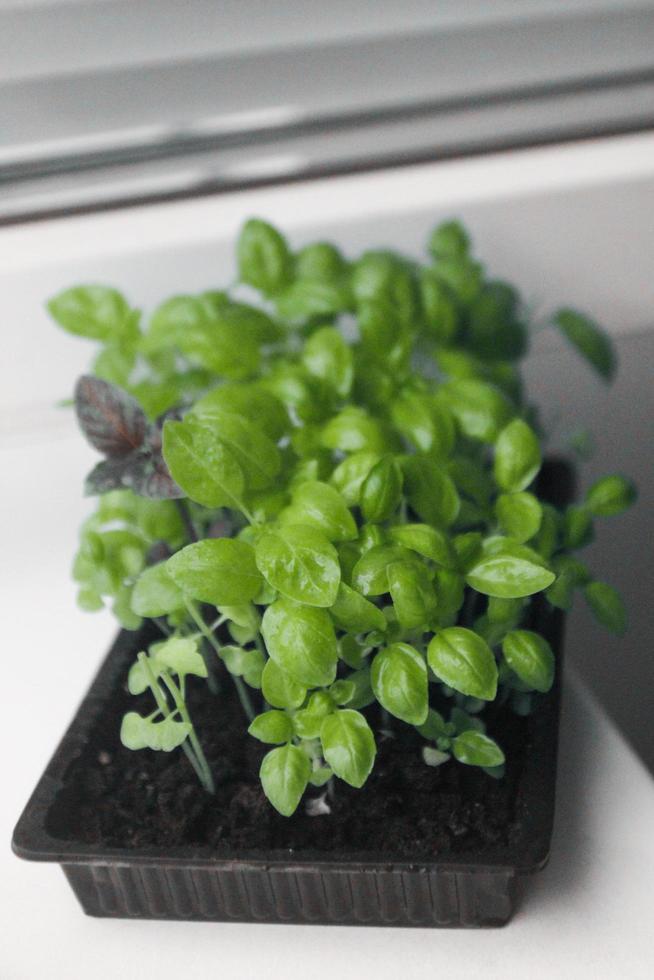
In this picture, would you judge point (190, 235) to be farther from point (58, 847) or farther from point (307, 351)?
point (58, 847)

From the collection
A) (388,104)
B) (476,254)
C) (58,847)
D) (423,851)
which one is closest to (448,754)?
(423,851)

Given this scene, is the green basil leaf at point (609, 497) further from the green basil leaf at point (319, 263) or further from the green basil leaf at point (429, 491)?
the green basil leaf at point (319, 263)

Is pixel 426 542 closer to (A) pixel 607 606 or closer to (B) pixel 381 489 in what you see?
(B) pixel 381 489

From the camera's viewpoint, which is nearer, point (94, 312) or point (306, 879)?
point (306, 879)

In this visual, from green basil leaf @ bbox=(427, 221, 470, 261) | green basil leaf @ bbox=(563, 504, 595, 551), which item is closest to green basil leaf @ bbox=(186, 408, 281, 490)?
green basil leaf @ bbox=(563, 504, 595, 551)

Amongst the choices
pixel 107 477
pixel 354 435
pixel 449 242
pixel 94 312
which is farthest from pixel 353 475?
pixel 449 242

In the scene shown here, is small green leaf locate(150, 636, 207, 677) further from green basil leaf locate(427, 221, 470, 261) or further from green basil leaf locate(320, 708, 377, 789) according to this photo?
green basil leaf locate(427, 221, 470, 261)

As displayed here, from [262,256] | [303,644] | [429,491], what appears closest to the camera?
[303,644]
